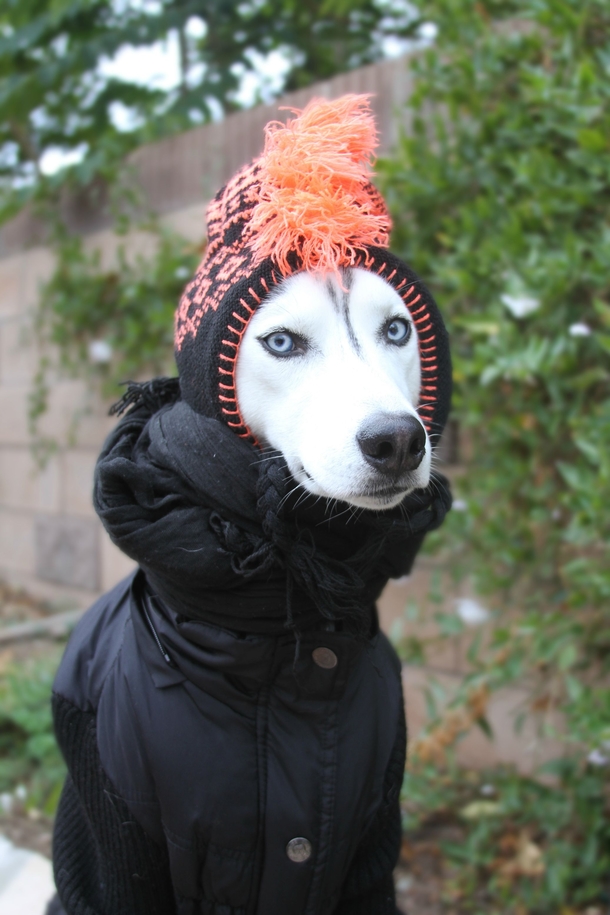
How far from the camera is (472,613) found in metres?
2.20

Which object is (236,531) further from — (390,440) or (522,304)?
(522,304)

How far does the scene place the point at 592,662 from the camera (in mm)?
1989

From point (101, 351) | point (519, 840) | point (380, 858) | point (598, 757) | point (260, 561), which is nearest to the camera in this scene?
point (260, 561)

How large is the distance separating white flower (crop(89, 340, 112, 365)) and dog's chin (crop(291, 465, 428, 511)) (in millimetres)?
A: 2719

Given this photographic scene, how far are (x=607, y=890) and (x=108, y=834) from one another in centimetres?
149

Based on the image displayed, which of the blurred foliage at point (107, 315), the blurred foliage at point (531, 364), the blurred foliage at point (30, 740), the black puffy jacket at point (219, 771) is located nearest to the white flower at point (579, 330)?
the blurred foliage at point (531, 364)

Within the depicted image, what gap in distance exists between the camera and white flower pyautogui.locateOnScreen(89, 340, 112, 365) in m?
3.58

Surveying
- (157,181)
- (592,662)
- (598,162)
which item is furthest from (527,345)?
(157,181)

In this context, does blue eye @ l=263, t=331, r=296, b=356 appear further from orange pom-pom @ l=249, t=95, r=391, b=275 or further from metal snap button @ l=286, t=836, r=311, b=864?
metal snap button @ l=286, t=836, r=311, b=864

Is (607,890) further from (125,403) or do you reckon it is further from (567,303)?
(125,403)

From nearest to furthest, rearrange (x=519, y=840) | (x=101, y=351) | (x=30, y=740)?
(x=519, y=840) → (x=30, y=740) → (x=101, y=351)

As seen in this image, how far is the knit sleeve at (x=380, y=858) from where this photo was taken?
1.23 meters

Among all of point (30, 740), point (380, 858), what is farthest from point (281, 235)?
point (30, 740)

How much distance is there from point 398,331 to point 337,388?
19cm
